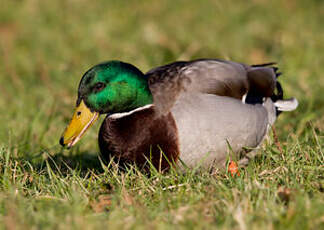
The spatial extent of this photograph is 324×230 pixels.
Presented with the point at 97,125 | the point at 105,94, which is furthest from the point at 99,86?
the point at 97,125

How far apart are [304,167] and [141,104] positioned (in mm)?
1191

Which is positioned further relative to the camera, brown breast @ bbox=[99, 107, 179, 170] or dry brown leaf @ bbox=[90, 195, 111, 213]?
brown breast @ bbox=[99, 107, 179, 170]

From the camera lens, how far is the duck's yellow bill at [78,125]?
3486 millimetres

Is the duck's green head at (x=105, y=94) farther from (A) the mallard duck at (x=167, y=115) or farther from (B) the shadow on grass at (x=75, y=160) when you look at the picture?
(B) the shadow on grass at (x=75, y=160)

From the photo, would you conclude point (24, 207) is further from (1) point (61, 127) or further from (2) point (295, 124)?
(2) point (295, 124)

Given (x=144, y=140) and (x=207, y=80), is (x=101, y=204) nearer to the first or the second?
(x=144, y=140)

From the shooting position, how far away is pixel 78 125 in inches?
138

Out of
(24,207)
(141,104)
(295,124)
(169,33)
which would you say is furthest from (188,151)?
(169,33)

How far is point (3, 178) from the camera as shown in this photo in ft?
11.0

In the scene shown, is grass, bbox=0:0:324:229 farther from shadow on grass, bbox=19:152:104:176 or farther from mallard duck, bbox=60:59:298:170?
mallard duck, bbox=60:59:298:170

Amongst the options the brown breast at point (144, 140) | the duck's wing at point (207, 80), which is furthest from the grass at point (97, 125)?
the duck's wing at point (207, 80)

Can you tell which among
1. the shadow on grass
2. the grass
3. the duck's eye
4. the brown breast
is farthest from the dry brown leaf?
the shadow on grass

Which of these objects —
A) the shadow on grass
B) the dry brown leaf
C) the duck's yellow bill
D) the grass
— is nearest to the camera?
the grass

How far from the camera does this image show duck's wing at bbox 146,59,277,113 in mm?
3814
